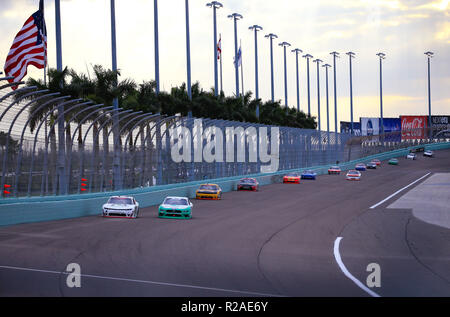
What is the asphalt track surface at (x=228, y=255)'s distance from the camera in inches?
494

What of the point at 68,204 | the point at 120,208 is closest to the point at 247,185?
the point at 120,208

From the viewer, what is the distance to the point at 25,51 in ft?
88.6

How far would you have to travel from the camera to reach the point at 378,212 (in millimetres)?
33188

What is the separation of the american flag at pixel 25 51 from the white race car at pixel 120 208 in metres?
6.14

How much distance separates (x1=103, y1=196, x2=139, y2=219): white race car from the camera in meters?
28.6

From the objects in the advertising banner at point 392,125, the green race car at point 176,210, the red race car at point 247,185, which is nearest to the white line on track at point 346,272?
the green race car at point 176,210

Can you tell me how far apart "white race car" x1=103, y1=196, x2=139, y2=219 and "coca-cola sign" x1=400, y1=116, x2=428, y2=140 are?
12072 cm

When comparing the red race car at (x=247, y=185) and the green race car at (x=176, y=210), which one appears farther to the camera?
the red race car at (x=247, y=185)

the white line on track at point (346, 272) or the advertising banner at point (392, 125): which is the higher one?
the advertising banner at point (392, 125)

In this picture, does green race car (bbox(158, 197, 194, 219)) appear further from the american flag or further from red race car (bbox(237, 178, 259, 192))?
red race car (bbox(237, 178, 259, 192))

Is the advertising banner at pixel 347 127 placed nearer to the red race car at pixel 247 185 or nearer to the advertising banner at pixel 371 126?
the advertising banner at pixel 371 126

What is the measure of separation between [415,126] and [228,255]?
136m

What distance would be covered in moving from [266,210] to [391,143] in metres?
106

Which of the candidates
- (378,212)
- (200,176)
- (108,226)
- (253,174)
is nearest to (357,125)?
(253,174)
